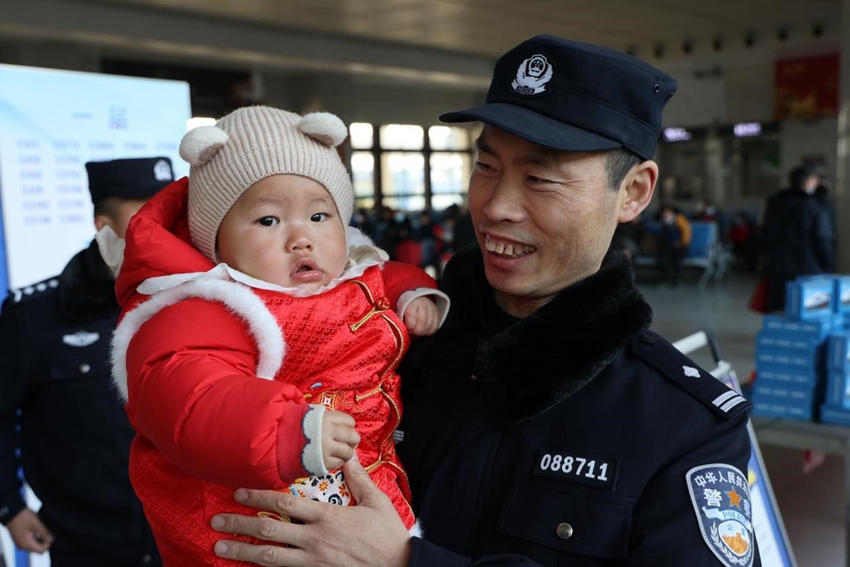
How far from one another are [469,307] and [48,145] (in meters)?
2.25

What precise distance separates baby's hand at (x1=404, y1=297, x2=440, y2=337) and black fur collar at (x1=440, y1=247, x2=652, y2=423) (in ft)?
0.43

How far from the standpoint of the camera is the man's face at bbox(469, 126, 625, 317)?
1214mm

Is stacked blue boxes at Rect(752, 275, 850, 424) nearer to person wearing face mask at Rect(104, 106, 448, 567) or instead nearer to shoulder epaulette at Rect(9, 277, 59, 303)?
person wearing face mask at Rect(104, 106, 448, 567)

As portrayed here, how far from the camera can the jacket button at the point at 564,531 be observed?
116 centimetres

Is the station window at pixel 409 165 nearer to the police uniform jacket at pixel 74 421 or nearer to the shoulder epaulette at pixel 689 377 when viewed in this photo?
the police uniform jacket at pixel 74 421

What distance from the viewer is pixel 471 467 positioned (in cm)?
127

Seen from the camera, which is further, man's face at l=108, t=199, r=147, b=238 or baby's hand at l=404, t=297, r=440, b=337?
man's face at l=108, t=199, r=147, b=238

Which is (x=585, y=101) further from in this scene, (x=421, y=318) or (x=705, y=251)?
(x=705, y=251)

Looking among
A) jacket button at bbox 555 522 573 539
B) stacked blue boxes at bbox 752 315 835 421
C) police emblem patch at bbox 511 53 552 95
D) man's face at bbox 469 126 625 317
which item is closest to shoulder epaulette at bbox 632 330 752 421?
man's face at bbox 469 126 625 317

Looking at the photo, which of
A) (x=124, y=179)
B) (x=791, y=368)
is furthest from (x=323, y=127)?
(x=791, y=368)

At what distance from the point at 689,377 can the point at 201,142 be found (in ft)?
2.76

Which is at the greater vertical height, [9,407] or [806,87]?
[806,87]

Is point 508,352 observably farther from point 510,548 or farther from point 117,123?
point 117,123

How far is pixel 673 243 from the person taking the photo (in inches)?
497
